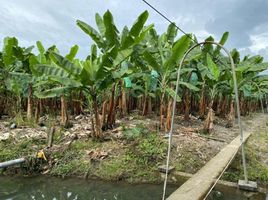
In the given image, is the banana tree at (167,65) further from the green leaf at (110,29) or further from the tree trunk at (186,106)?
the tree trunk at (186,106)

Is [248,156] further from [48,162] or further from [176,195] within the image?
[48,162]

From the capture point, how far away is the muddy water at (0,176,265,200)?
13.5 ft

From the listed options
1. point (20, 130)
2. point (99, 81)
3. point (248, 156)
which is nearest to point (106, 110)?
point (99, 81)

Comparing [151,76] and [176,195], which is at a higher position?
[151,76]

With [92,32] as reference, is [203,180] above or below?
below

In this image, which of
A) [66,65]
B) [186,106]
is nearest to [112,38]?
[66,65]

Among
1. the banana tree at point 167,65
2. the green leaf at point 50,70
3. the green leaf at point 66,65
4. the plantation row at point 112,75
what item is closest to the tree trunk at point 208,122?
the plantation row at point 112,75

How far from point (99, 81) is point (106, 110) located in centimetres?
93

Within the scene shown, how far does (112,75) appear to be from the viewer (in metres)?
5.65

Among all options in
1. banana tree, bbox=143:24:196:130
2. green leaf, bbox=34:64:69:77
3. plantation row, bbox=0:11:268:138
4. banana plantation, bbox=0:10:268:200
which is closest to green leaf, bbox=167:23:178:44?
plantation row, bbox=0:11:268:138

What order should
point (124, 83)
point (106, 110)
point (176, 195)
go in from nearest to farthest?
point (176, 195), point (106, 110), point (124, 83)

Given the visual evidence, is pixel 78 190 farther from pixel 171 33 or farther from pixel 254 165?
pixel 171 33

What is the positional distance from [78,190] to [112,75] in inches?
90.6

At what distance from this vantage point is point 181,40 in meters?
5.67
